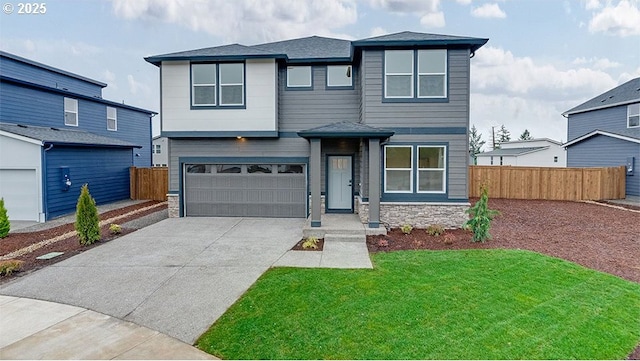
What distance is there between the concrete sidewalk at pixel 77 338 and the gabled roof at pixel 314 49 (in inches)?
375

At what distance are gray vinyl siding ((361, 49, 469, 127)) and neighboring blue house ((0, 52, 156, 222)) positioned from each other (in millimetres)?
11216

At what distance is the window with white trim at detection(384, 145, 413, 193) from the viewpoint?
10711mm

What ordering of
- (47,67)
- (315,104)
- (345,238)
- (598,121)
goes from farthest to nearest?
(598,121) → (47,67) → (315,104) → (345,238)

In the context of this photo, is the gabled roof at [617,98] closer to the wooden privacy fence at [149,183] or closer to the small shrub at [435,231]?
the small shrub at [435,231]

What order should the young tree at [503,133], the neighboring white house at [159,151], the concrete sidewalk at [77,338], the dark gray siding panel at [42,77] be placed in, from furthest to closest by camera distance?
the young tree at [503,133]
the neighboring white house at [159,151]
the dark gray siding panel at [42,77]
the concrete sidewalk at [77,338]

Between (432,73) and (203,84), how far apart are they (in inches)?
292

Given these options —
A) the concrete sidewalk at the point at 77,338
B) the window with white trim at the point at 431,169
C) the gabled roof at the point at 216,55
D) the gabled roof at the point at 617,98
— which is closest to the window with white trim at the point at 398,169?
the window with white trim at the point at 431,169

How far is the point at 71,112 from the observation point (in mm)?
17000

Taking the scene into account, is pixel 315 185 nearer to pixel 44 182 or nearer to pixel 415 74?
pixel 415 74

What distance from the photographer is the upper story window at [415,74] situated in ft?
34.4

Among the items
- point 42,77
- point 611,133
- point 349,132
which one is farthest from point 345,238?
point 42,77

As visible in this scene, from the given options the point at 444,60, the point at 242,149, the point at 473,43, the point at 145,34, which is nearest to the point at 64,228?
the point at 242,149

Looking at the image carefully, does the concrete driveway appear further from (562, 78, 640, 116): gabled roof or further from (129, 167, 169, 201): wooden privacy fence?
(562, 78, 640, 116): gabled roof

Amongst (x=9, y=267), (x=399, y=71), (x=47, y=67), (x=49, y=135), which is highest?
(x=47, y=67)
